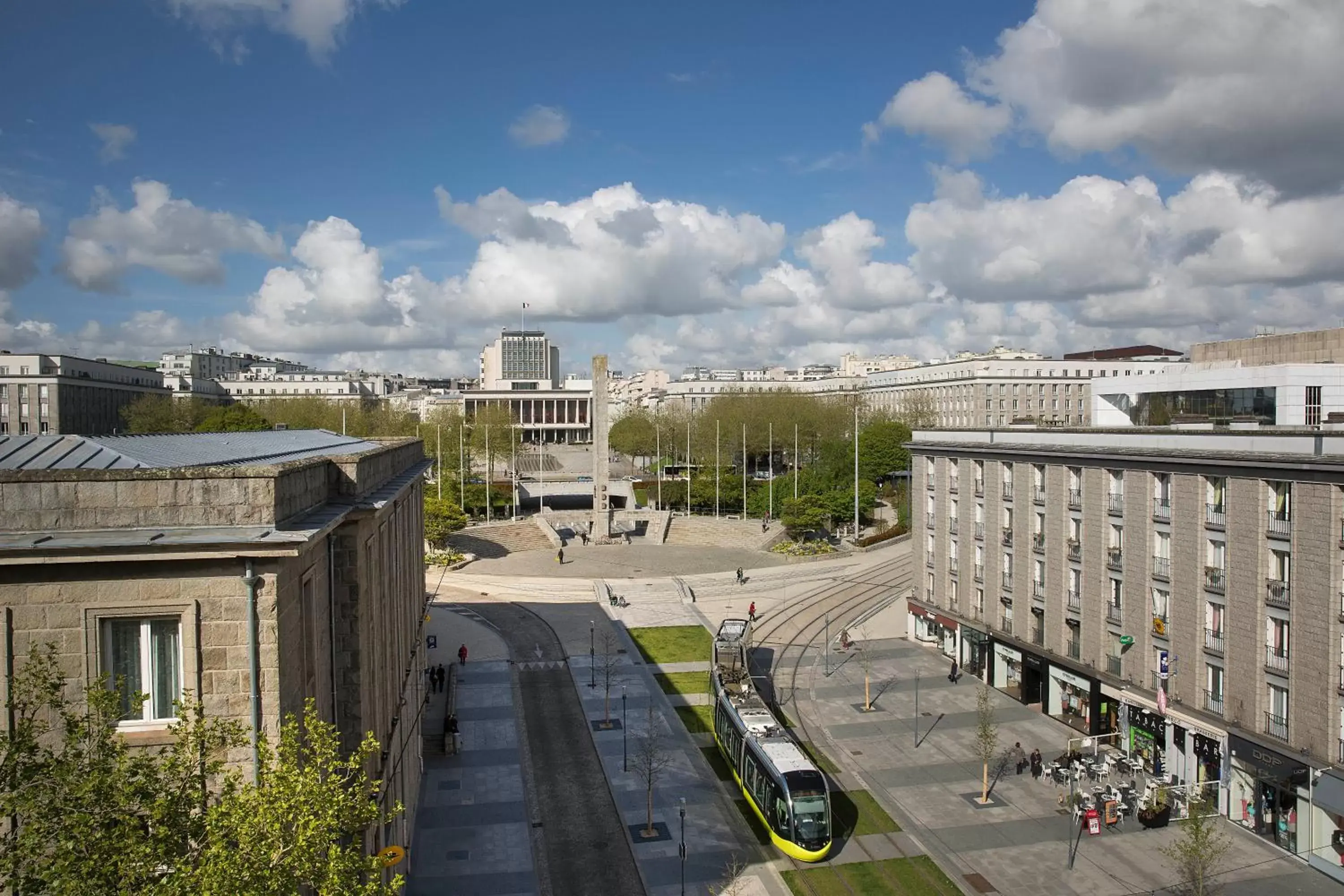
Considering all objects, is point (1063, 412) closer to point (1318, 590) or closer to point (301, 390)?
point (1318, 590)

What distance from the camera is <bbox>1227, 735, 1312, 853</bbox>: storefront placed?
26.3 m

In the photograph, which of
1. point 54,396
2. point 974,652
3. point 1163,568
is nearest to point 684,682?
point 974,652

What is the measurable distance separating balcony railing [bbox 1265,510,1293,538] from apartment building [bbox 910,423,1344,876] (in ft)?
0.15

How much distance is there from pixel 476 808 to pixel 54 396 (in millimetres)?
95427

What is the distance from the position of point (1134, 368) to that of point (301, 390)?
140m

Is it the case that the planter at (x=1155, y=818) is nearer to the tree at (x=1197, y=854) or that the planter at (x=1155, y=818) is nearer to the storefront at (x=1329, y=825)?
the tree at (x=1197, y=854)

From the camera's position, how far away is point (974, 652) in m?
44.7

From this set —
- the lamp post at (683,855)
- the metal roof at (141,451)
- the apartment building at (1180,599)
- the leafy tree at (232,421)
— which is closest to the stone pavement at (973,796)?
the apartment building at (1180,599)

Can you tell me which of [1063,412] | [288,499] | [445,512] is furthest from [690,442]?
[288,499]

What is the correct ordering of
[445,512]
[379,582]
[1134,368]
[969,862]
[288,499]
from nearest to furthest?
[288,499], [379,582], [969,862], [445,512], [1134,368]

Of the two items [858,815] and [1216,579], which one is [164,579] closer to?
[858,815]

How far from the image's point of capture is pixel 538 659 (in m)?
47.1

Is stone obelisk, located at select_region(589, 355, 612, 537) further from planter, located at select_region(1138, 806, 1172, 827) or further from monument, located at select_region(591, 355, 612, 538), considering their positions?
planter, located at select_region(1138, 806, 1172, 827)

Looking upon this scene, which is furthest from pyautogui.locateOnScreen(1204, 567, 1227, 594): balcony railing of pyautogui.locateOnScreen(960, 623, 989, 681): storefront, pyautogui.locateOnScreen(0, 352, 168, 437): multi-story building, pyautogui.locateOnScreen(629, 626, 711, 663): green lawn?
pyautogui.locateOnScreen(0, 352, 168, 437): multi-story building
